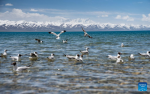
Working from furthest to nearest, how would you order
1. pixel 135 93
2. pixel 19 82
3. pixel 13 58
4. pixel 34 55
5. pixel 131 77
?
pixel 34 55 < pixel 13 58 < pixel 131 77 < pixel 19 82 < pixel 135 93

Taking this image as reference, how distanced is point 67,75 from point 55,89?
2822 millimetres

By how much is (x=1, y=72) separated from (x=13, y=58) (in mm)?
5619

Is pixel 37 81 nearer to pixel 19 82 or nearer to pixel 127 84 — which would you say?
pixel 19 82

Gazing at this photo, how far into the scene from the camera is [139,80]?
10.9m

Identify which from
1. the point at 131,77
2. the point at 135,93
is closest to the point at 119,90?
the point at 135,93

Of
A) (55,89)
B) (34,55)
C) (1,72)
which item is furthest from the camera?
(34,55)

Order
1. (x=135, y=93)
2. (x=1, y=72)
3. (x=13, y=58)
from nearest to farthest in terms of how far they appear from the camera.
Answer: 1. (x=135, y=93)
2. (x=1, y=72)
3. (x=13, y=58)

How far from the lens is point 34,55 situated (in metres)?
20.8

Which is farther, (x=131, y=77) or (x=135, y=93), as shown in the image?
(x=131, y=77)

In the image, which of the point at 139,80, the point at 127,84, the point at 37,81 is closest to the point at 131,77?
the point at 139,80

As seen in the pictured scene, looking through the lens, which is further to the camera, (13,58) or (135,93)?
(13,58)

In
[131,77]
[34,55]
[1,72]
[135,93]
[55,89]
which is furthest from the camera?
[34,55]

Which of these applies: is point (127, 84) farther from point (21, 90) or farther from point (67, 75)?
point (21, 90)

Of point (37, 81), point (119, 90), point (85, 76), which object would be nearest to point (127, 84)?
point (119, 90)
